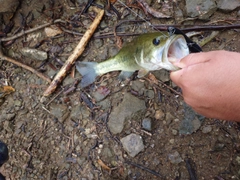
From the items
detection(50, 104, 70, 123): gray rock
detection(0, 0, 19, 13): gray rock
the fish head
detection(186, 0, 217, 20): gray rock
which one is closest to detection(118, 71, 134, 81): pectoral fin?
the fish head

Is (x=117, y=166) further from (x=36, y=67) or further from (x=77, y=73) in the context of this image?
(x=36, y=67)

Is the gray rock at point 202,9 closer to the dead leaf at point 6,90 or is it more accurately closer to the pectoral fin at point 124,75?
the pectoral fin at point 124,75

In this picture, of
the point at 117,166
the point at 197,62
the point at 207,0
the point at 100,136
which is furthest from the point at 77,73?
the point at 197,62

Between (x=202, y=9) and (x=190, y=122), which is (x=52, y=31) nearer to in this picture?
(x=202, y=9)

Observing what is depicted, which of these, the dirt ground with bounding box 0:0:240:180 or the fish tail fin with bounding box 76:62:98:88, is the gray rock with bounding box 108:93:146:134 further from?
the fish tail fin with bounding box 76:62:98:88

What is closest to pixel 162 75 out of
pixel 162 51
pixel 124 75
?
pixel 124 75

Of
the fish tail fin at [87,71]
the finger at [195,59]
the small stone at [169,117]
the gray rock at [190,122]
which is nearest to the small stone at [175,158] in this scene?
the gray rock at [190,122]
